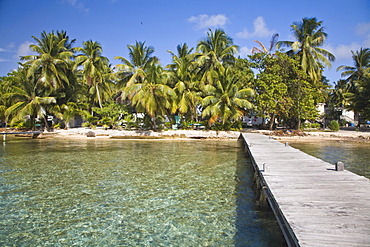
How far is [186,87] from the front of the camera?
2641 centimetres

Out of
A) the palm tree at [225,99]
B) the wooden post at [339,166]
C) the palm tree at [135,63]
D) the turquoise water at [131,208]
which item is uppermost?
the palm tree at [135,63]

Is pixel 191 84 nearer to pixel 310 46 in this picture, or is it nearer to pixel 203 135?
pixel 203 135

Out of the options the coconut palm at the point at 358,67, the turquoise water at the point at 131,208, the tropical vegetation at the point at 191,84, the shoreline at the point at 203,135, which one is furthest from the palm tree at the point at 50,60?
the coconut palm at the point at 358,67

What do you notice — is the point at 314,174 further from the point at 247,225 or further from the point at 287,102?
the point at 287,102

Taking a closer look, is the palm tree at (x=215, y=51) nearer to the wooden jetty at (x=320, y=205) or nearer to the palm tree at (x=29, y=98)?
the palm tree at (x=29, y=98)

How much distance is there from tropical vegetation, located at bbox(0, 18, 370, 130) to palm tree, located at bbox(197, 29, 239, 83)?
10cm

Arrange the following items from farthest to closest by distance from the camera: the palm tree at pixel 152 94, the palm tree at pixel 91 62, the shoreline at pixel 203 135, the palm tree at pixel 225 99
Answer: the palm tree at pixel 91 62, the palm tree at pixel 225 99, the palm tree at pixel 152 94, the shoreline at pixel 203 135

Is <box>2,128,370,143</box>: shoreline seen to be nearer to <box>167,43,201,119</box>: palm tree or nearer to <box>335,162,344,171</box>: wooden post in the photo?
<box>167,43,201,119</box>: palm tree

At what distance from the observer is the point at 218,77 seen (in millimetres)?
25297

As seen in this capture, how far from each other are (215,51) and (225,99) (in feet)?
22.7

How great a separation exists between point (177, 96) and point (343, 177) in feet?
65.9

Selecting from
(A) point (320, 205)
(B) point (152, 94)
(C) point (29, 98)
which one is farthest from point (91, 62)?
(A) point (320, 205)

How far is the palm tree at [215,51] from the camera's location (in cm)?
2703

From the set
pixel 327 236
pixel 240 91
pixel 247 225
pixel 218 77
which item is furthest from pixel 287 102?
pixel 327 236
